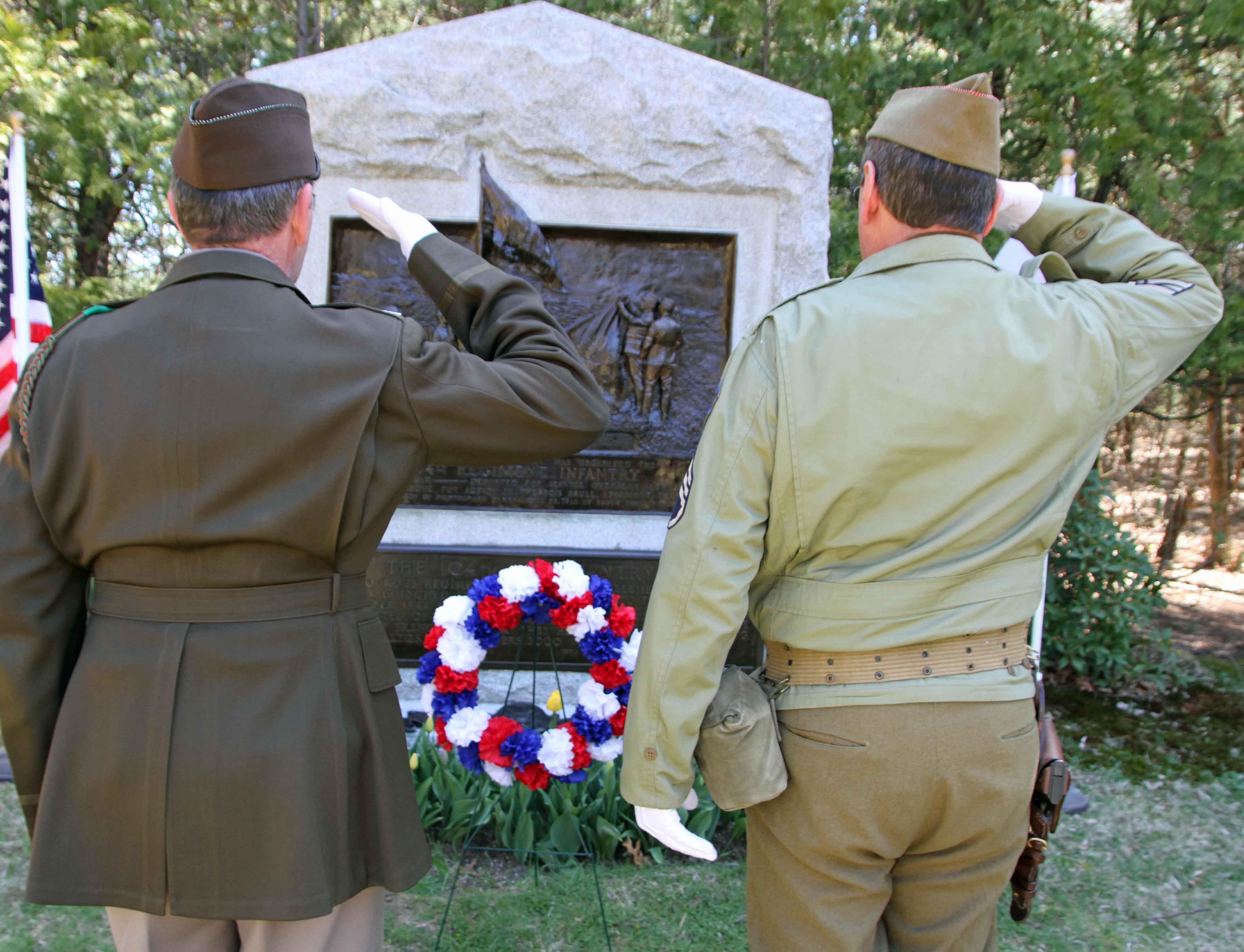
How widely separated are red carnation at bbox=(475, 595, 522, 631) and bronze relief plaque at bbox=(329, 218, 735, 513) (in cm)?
137

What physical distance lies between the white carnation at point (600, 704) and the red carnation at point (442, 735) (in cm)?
40

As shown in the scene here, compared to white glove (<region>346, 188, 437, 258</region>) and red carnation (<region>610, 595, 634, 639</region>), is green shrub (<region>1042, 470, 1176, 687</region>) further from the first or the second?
white glove (<region>346, 188, 437, 258</region>)

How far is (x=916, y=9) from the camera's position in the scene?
6.73 m

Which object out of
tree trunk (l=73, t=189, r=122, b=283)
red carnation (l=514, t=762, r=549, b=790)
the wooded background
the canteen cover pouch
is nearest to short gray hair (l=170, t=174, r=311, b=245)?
the canteen cover pouch

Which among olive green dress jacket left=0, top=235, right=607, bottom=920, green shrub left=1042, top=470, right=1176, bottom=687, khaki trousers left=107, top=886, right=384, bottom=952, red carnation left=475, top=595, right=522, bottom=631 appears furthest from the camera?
green shrub left=1042, top=470, right=1176, bottom=687

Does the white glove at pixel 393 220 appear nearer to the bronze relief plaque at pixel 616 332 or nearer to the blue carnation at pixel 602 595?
the blue carnation at pixel 602 595

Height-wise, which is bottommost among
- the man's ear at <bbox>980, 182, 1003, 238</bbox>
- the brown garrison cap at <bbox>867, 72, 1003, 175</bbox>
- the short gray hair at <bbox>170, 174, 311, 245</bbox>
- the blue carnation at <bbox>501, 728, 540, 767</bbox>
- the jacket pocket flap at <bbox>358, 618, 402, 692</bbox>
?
the blue carnation at <bbox>501, 728, 540, 767</bbox>

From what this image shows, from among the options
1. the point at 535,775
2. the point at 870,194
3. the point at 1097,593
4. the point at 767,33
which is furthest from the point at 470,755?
the point at 767,33

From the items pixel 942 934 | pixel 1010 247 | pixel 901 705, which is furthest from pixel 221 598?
pixel 1010 247

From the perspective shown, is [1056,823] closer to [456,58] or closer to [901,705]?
[901,705]

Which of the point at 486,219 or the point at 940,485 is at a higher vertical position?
the point at 486,219

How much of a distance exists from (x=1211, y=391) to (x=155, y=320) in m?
7.54

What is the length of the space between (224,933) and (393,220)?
4.09 ft

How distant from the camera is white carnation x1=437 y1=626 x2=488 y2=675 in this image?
2732 millimetres
